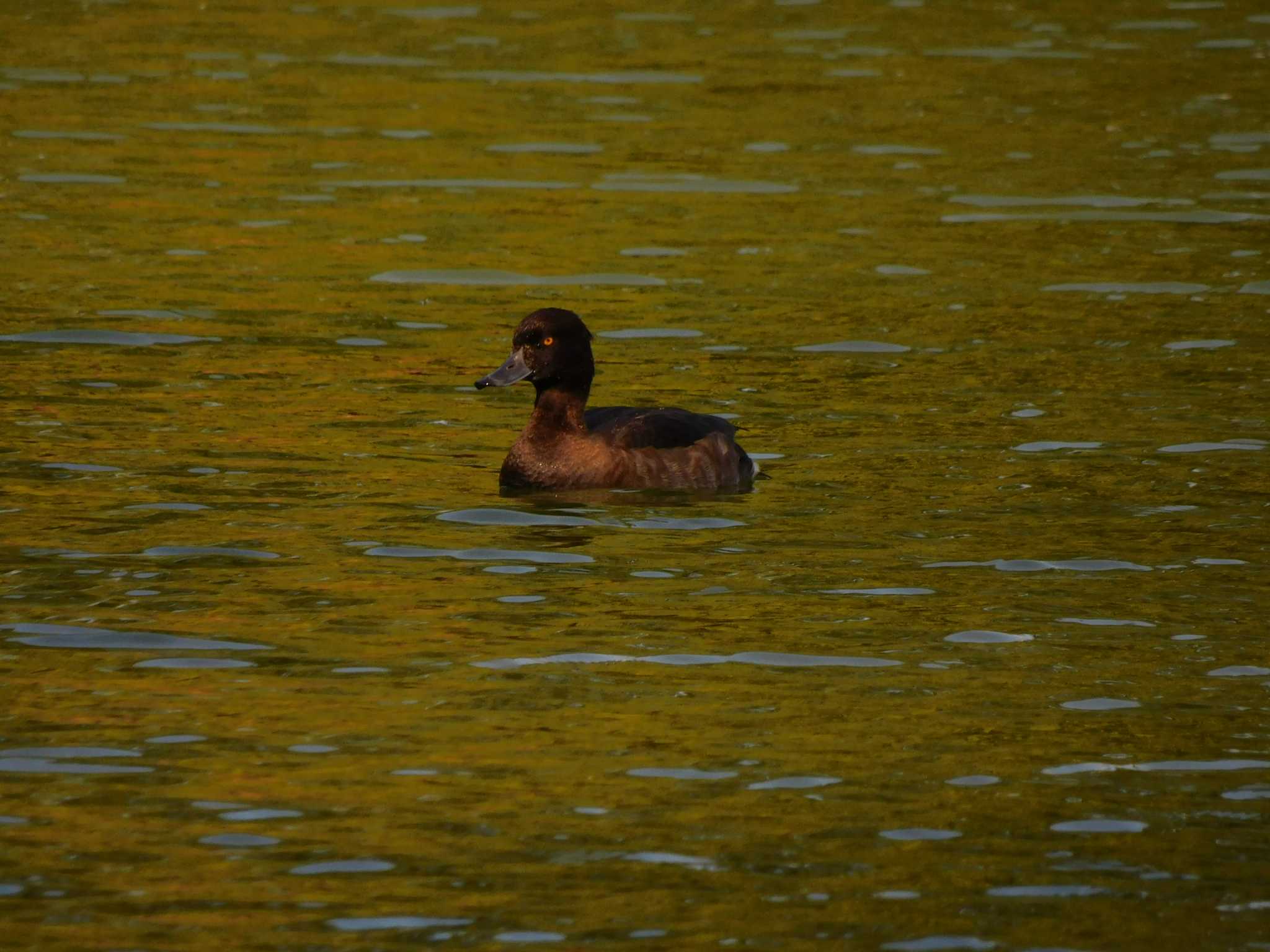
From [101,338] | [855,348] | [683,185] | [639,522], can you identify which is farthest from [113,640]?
[683,185]

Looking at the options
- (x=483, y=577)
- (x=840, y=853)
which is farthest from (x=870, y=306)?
(x=840, y=853)

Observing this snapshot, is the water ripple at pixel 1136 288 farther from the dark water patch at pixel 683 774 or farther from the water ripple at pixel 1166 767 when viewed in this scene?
the dark water patch at pixel 683 774

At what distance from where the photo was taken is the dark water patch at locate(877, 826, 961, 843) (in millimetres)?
8938

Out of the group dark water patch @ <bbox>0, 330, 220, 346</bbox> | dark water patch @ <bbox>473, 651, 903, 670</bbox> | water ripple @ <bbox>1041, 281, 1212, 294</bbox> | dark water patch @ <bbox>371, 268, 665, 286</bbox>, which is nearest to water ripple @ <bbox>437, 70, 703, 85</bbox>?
dark water patch @ <bbox>371, 268, 665, 286</bbox>

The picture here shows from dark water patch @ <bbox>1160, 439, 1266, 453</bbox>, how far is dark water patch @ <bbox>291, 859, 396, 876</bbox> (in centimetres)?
783

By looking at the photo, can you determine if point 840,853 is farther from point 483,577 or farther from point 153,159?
point 153,159

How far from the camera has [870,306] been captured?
64.6 feet

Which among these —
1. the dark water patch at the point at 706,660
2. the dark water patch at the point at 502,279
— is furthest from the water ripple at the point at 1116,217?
the dark water patch at the point at 706,660

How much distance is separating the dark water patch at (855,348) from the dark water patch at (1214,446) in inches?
130

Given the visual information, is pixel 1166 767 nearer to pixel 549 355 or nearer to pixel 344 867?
pixel 344 867

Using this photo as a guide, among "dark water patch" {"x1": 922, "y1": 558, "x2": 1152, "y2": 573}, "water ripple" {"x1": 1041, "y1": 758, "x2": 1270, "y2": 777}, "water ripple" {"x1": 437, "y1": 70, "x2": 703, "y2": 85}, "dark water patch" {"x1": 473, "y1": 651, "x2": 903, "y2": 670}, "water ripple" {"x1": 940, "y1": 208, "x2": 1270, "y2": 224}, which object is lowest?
"water ripple" {"x1": 1041, "y1": 758, "x2": 1270, "y2": 777}

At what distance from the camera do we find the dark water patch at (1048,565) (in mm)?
12539

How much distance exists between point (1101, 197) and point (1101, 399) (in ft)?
24.6

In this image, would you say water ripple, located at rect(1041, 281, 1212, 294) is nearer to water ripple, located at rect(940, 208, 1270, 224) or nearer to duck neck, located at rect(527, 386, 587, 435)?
water ripple, located at rect(940, 208, 1270, 224)
